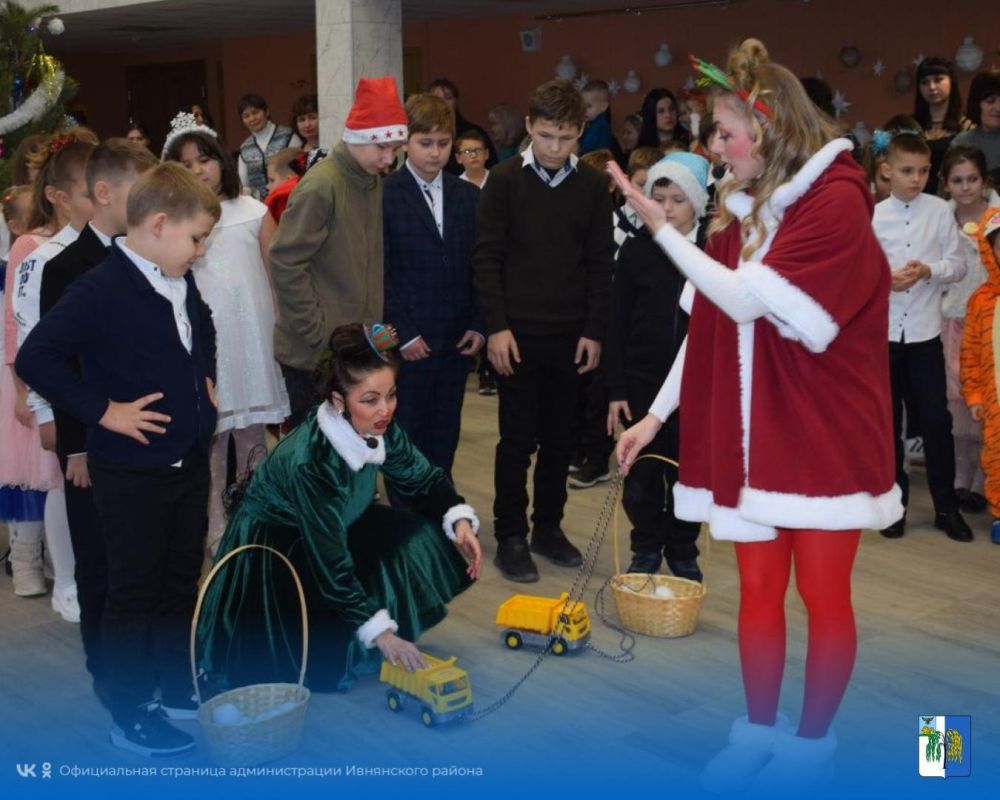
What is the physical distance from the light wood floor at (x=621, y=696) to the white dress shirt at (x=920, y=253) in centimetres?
90

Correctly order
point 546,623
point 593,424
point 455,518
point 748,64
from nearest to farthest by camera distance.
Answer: point 748,64
point 455,518
point 546,623
point 593,424

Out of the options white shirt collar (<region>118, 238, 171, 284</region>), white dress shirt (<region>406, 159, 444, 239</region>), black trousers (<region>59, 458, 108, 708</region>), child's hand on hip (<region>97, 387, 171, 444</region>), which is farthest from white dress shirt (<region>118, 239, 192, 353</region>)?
white dress shirt (<region>406, 159, 444, 239</region>)

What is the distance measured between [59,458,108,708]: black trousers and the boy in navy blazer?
126cm

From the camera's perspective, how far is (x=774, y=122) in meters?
2.29

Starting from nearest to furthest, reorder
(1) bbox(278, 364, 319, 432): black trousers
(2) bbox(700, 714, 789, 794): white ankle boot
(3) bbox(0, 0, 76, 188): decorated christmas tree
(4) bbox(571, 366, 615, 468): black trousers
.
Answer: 1. (2) bbox(700, 714, 789, 794): white ankle boot
2. (1) bbox(278, 364, 319, 432): black trousers
3. (4) bbox(571, 366, 615, 468): black trousers
4. (3) bbox(0, 0, 76, 188): decorated christmas tree

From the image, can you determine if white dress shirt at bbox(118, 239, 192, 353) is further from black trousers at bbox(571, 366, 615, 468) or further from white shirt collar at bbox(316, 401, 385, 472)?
black trousers at bbox(571, 366, 615, 468)

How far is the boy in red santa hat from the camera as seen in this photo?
12.4 feet

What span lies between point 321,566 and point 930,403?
249 centimetres

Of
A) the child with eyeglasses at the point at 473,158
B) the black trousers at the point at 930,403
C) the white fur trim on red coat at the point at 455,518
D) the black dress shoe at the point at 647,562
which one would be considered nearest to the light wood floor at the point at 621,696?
the black dress shoe at the point at 647,562

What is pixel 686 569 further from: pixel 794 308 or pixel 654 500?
pixel 794 308

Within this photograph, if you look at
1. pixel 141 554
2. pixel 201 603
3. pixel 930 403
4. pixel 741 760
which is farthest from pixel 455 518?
pixel 930 403

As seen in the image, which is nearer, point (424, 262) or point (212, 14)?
point (424, 262)

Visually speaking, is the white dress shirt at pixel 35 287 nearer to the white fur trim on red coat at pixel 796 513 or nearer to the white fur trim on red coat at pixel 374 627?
the white fur trim on red coat at pixel 374 627

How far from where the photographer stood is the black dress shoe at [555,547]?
4.14 metres
